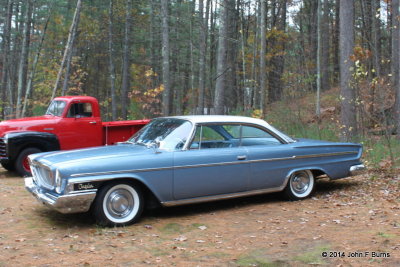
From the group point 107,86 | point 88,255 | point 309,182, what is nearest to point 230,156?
point 309,182

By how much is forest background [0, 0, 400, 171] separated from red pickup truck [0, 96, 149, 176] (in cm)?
549

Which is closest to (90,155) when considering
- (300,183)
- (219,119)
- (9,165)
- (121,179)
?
(121,179)

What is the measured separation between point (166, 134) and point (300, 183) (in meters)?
2.58

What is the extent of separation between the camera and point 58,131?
9.69 meters

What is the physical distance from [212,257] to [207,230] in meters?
1.01

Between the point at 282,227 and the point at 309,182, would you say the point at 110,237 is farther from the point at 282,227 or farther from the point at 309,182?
the point at 309,182

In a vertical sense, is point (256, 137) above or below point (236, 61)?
below

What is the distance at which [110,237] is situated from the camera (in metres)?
5.14

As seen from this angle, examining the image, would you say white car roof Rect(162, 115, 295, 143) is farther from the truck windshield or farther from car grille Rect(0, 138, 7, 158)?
car grille Rect(0, 138, 7, 158)

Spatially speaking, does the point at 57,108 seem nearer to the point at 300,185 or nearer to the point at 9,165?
the point at 9,165

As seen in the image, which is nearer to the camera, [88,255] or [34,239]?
[88,255]

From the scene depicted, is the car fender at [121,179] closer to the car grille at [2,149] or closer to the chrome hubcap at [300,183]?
the chrome hubcap at [300,183]

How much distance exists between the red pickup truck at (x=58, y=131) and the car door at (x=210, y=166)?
410cm

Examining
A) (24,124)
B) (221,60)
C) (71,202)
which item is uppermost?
(221,60)
